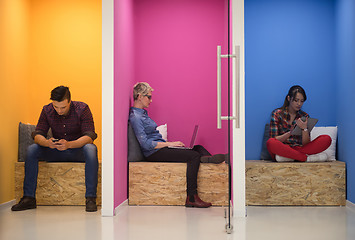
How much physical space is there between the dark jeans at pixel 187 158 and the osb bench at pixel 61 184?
0.69m

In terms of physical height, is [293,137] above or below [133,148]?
above

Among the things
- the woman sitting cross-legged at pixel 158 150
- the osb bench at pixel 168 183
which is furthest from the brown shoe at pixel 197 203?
the osb bench at pixel 168 183

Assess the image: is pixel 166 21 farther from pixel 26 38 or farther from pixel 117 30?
pixel 26 38

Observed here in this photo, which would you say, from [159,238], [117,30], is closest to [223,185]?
[159,238]

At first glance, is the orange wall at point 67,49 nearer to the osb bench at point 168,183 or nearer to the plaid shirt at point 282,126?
the osb bench at point 168,183

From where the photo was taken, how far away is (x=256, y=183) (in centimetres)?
444

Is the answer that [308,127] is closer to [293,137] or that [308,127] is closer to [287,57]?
[293,137]

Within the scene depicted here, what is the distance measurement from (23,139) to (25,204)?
796mm

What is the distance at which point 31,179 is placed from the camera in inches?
168

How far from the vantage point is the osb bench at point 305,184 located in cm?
440

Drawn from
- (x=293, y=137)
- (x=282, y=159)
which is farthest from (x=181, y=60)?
(x=282, y=159)

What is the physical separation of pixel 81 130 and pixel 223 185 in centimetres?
157

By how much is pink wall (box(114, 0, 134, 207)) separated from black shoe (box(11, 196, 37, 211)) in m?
0.86

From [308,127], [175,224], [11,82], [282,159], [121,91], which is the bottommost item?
[175,224]
